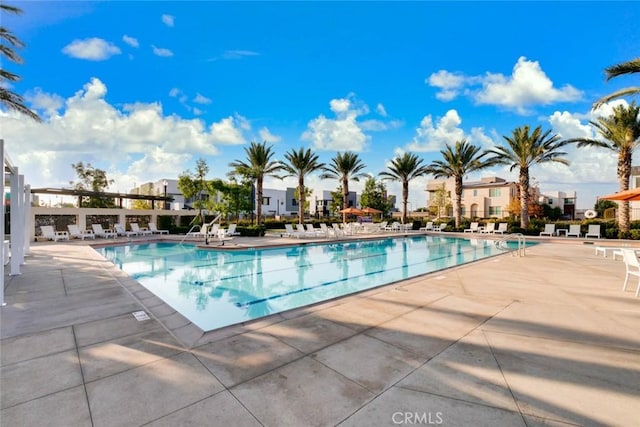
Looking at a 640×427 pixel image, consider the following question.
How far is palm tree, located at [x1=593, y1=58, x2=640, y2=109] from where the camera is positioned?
9766 millimetres

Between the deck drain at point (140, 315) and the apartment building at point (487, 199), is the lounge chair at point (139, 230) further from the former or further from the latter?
the apartment building at point (487, 199)

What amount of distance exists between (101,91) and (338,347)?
1916 cm

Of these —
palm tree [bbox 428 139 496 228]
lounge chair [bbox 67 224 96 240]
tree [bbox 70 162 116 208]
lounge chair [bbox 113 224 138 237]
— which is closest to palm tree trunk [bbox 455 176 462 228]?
palm tree [bbox 428 139 496 228]

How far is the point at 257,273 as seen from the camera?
1004 cm

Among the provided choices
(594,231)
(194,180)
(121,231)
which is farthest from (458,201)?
(121,231)

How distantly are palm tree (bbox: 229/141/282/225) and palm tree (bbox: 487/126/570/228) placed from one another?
18.0m

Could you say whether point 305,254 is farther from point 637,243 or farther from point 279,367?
point 637,243

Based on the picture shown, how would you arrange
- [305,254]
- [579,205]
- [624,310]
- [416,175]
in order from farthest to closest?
[579,205] → [416,175] → [305,254] → [624,310]

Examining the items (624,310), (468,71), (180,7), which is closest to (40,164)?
(180,7)

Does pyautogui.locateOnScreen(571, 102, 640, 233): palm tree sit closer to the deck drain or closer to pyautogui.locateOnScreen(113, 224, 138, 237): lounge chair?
the deck drain

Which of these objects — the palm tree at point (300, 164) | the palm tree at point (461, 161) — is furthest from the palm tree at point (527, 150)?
the palm tree at point (300, 164)

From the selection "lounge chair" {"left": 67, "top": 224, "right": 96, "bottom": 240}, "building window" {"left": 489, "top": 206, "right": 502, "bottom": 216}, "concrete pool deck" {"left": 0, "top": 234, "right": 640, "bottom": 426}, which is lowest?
"concrete pool deck" {"left": 0, "top": 234, "right": 640, "bottom": 426}

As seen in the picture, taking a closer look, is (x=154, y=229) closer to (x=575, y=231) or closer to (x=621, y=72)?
(x=621, y=72)

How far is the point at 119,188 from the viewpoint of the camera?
34.9 m
